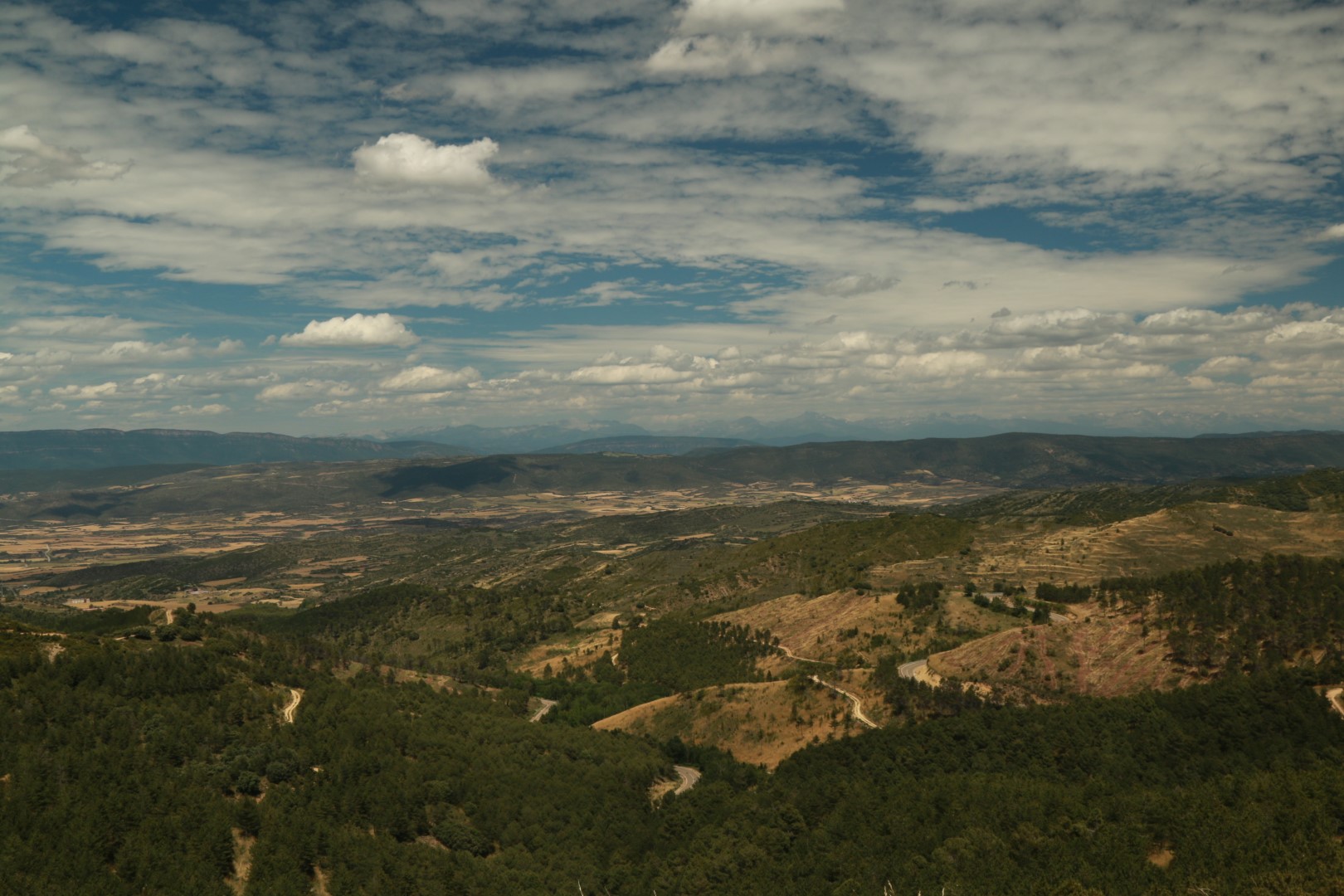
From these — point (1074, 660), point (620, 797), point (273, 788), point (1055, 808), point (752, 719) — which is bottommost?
point (620, 797)

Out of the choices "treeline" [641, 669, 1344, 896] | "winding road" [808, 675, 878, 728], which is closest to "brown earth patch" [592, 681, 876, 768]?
"winding road" [808, 675, 878, 728]

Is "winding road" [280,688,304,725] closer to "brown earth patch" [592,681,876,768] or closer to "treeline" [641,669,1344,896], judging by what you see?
"brown earth patch" [592,681,876,768]

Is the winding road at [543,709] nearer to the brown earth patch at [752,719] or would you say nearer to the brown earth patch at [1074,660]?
the brown earth patch at [752,719]

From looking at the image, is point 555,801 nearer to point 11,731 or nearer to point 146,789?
point 146,789

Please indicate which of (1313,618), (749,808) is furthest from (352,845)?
(1313,618)

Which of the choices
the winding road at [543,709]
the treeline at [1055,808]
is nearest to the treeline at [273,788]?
the treeline at [1055,808]

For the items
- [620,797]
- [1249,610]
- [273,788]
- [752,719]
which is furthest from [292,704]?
[1249,610]

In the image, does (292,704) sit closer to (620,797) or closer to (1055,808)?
(620,797)
